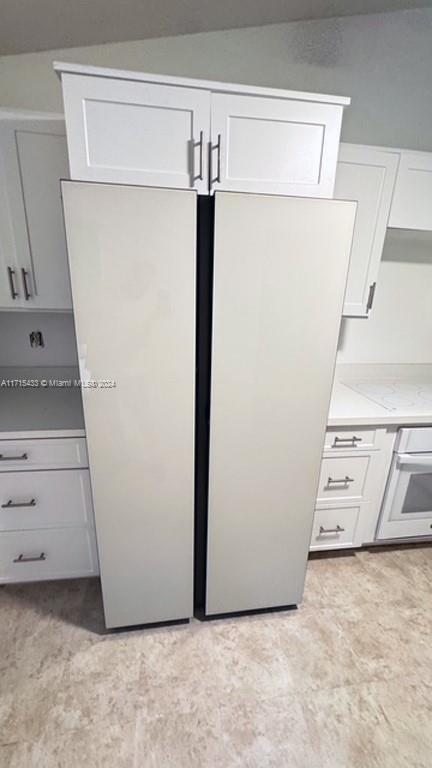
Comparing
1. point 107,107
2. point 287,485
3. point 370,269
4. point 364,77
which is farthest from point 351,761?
point 364,77

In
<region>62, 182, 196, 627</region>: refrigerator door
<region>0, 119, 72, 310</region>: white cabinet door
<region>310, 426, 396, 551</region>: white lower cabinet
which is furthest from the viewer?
<region>310, 426, 396, 551</region>: white lower cabinet

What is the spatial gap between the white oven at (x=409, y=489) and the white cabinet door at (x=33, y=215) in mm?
1851

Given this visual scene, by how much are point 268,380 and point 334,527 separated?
1.10m

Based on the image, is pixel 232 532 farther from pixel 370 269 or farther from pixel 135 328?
pixel 370 269

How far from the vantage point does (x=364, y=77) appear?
1.68 m

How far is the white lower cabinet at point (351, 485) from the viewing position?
1665mm

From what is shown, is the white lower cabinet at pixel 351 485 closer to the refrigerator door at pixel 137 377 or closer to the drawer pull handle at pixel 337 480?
the drawer pull handle at pixel 337 480

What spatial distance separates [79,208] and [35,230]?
0.65 meters

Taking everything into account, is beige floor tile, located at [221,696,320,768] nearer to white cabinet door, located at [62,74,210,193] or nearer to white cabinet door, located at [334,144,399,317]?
white cabinet door, located at [334,144,399,317]

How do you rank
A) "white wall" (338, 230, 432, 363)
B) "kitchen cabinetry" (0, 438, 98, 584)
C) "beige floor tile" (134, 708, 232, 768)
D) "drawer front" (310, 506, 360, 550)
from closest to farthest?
"beige floor tile" (134, 708, 232, 768) → "kitchen cabinetry" (0, 438, 98, 584) → "drawer front" (310, 506, 360, 550) → "white wall" (338, 230, 432, 363)

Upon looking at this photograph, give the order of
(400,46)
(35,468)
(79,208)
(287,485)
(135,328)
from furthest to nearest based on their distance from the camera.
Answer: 1. (400,46)
2. (35,468)
3. (287,485)
4. (135,328)
5. (79,208)

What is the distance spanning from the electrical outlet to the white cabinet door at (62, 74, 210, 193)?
3.42 feet

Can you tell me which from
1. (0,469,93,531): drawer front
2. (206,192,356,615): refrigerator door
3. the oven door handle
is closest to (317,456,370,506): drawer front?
the oven door handle

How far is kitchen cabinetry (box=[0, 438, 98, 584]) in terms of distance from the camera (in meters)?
1.46
